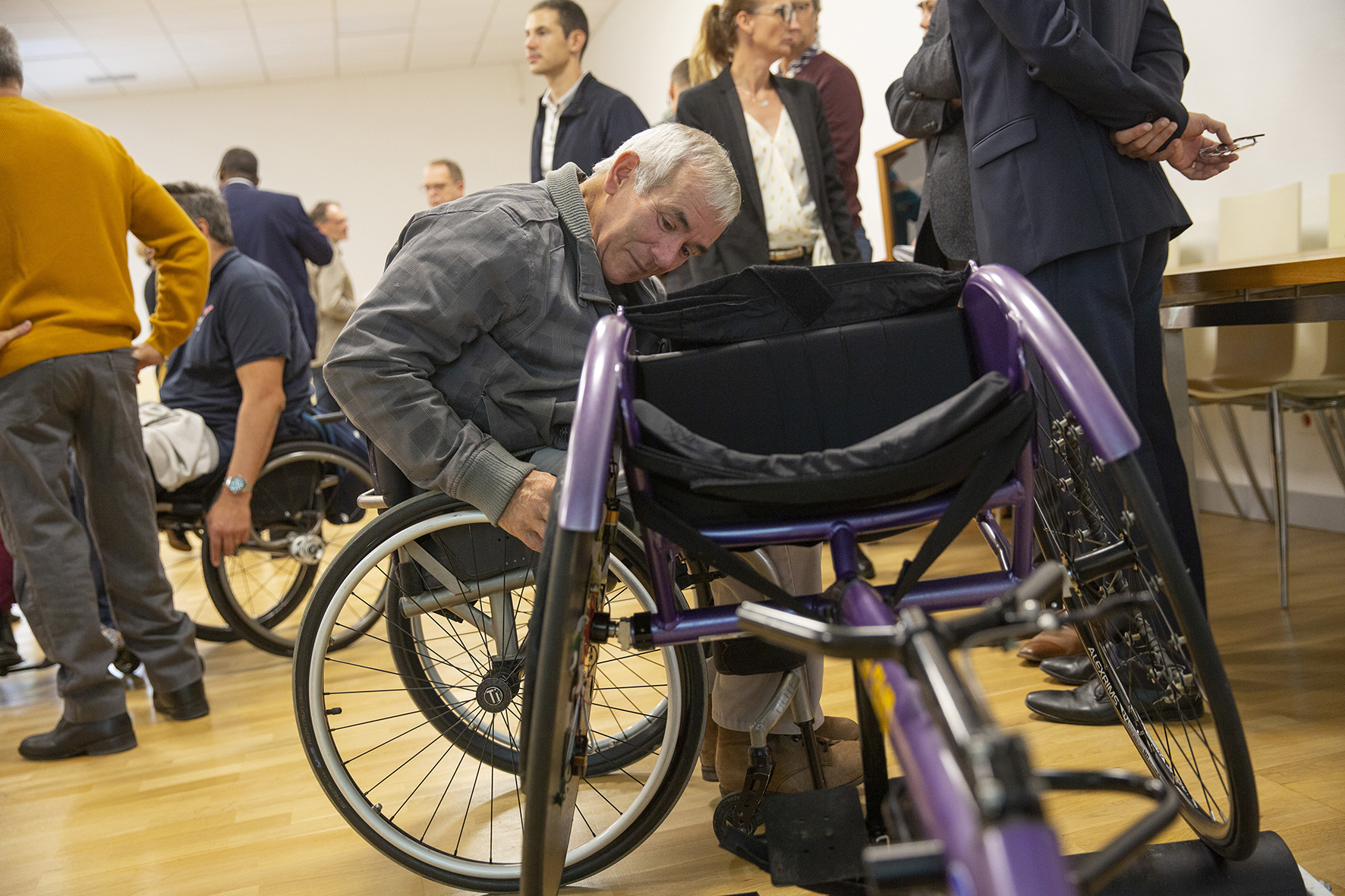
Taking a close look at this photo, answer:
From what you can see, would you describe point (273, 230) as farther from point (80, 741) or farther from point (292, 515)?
point (80, 741)

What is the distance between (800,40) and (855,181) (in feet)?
1.47

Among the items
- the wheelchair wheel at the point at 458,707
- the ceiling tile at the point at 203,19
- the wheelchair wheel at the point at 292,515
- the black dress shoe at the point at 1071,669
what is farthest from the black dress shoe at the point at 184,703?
the ceiling tile at the point at 203,19

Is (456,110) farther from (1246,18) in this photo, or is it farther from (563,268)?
(563,268)

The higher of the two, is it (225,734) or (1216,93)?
(1216,93)

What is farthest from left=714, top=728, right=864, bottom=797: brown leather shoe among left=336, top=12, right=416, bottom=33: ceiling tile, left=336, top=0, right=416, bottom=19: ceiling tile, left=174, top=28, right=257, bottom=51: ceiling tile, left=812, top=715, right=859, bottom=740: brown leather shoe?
left=174, top=28, right=257, bottom=51: ceiling tile

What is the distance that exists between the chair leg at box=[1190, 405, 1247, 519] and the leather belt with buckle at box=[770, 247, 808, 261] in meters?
1.19

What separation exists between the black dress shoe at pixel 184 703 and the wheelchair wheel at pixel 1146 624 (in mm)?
1741

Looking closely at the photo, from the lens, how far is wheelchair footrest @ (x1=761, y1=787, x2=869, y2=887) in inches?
41.1

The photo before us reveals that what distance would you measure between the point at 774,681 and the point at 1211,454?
200 centimetres

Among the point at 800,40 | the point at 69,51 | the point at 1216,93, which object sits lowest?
the point at 1216,93

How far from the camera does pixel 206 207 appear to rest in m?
2.43

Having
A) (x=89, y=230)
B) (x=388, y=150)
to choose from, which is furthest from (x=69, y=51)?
(x=89, y=230)

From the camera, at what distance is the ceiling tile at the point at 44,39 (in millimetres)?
6152

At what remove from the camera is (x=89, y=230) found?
1.92 metres
